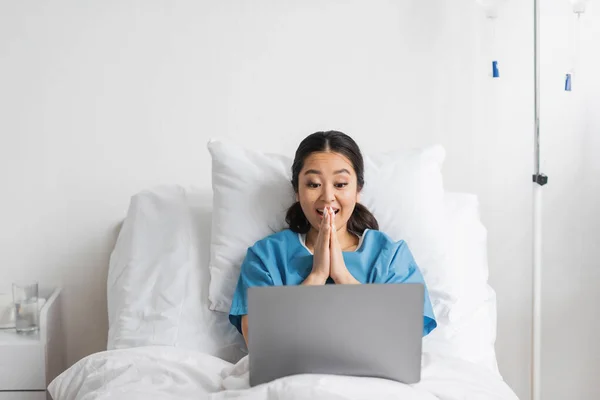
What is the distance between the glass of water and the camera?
2.38 m

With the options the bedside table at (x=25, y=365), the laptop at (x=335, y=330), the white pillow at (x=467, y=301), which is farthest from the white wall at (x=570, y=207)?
the bedside table at (x=25, y=365)

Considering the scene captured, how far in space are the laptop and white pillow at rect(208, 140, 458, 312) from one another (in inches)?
21.5

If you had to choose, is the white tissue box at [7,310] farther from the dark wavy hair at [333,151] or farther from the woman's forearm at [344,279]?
the woman's forearm at [344,279]

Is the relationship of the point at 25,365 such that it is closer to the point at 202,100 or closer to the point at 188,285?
the point at 188,285

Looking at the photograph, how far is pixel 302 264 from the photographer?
7.05 ft

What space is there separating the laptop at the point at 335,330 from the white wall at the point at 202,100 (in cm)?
106

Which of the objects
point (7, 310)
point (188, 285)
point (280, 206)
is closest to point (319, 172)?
point (280, 206)

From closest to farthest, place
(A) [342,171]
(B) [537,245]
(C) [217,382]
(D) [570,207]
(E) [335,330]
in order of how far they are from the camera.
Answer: (E) [335,330] → (C) [217,382] → (A) [342,171] → (B) [537,245] → (D) [570,207]

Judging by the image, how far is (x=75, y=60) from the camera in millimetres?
2592

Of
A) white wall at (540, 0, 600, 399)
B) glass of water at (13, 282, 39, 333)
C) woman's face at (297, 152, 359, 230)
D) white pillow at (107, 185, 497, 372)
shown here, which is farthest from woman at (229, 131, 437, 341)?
white wall at (540, 0, 600, 399)

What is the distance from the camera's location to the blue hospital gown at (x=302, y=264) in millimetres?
2098

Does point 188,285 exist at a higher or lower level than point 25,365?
higher

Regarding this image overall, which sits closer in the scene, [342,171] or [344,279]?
[344,279]

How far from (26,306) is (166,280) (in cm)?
45
